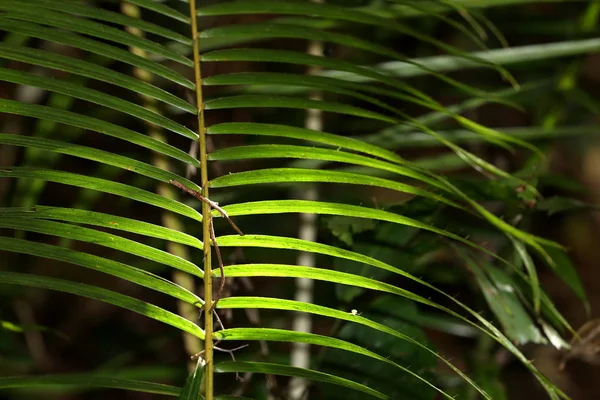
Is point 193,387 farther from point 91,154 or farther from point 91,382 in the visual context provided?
point 91,154

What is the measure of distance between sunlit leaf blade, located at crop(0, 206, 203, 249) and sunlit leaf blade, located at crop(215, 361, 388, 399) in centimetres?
11

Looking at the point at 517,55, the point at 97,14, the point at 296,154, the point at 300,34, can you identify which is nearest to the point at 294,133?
the point at 296,154

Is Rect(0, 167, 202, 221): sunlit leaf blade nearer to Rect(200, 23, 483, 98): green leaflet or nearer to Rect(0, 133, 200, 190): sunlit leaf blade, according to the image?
Rect(0, 133, 200, 190): sunlit leaf blade

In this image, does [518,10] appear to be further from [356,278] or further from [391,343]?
[356,278]

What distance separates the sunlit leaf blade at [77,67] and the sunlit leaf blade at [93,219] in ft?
0.43

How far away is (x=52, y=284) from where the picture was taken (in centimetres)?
54

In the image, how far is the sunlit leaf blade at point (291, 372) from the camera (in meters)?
0.55

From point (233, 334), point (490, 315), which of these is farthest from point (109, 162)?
point (490, 315)

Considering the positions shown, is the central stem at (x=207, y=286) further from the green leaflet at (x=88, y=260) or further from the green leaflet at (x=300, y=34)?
the green leaflet at (x=300, y=34)

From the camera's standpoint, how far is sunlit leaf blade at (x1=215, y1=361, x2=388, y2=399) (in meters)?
0.55

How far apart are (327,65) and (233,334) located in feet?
0.99

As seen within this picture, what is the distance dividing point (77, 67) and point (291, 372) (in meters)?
0.34

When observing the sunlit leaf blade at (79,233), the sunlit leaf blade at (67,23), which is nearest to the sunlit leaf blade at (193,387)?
the sunlit leaf blade at (79,233)

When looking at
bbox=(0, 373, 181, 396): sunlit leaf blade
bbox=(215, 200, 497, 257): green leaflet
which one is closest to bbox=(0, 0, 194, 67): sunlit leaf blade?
bbox=(215, 200, 497, 257): green leaflet
